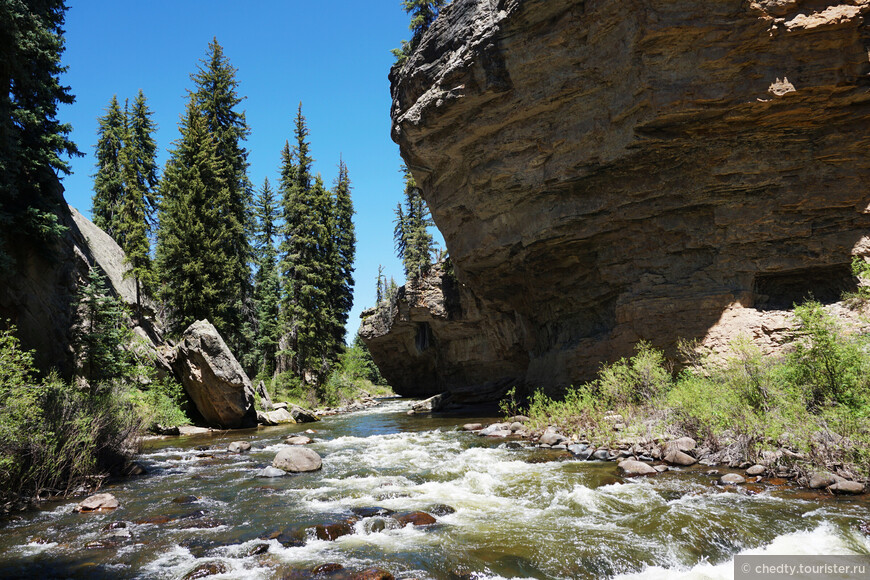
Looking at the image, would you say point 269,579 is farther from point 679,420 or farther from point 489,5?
point 489,5

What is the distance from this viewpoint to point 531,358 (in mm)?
22516

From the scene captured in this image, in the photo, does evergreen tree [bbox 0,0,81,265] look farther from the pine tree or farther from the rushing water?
the pine tree

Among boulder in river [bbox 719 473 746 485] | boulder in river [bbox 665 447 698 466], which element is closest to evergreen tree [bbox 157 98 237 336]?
boulder in river [bbox 665 447 698 466]

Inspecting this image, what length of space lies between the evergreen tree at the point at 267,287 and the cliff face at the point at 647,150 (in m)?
18.7

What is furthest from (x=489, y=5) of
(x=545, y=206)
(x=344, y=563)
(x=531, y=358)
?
(x=344, y=563)

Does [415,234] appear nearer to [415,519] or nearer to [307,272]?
[307,272]

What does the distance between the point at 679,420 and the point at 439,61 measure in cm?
1552

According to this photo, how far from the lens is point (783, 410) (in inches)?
337

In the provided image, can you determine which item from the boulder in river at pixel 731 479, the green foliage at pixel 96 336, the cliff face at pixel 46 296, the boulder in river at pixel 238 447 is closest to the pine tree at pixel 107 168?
the cliff face at pixel 46 296

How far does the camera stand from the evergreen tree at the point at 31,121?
1043 centimetres

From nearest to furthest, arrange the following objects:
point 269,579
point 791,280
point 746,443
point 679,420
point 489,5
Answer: point 269,579, point 746,443, point 679,420, point 791,280, point 489,5

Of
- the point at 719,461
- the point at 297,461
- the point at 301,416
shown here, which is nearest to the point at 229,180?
the point at 301,416

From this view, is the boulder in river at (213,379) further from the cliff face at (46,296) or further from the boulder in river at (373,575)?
the boulder in river at (373,575)

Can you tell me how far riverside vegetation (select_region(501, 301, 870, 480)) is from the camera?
Result: 7.18 meters
